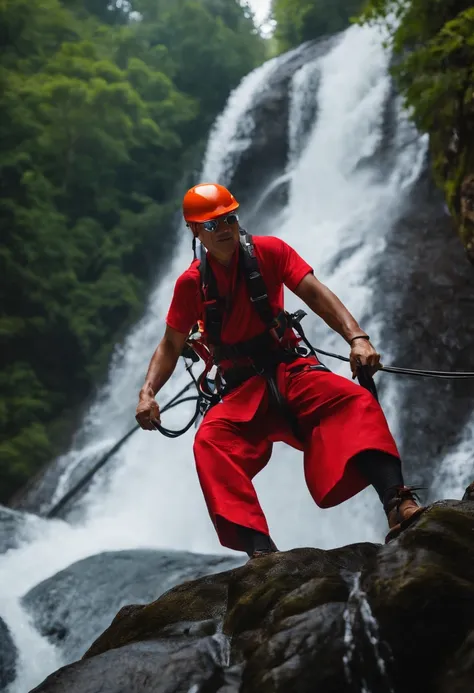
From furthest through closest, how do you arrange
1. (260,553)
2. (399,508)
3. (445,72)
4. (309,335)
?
(309,335)
(445,72)
(260,553)
(399,508)

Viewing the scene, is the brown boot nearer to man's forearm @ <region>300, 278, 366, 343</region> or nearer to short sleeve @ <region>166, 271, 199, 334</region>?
man's forearm @ <region>300, 278, 366, 343</region>

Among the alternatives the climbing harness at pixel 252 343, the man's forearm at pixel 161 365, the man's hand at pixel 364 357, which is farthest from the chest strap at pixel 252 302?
the man's hand at pixel 364 357

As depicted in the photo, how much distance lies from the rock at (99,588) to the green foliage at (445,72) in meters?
4.27

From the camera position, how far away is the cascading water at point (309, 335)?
729 centimetres

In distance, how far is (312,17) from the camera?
19.7 meters

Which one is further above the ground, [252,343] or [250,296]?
[250,296]

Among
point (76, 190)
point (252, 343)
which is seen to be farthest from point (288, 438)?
point (76, 190)

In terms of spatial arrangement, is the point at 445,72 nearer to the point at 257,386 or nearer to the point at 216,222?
the point at 216,222

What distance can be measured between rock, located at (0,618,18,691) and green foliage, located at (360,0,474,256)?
5.51 meters

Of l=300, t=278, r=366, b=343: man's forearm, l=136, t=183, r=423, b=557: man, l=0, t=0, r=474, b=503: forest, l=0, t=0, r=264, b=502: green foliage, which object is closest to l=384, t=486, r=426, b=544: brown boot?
l=136, t=183, r=423, b=557: man

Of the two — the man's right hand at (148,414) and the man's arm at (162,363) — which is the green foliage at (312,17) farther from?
the man's right hand at (148,414)

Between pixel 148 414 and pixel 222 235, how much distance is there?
86 centimetres

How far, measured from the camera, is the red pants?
2.65 metres

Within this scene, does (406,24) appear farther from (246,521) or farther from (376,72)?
(376,72)
